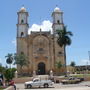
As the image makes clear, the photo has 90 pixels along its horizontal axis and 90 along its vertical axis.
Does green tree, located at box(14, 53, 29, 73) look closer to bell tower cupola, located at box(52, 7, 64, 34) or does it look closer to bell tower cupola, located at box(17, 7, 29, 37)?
bell tower cupola, located at box(17, 7, 29, 37)

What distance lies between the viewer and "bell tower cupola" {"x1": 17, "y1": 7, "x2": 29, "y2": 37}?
2441 inches

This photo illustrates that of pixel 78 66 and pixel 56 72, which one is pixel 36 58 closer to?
pixel 56 72

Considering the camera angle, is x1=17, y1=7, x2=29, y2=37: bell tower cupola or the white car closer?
the white car

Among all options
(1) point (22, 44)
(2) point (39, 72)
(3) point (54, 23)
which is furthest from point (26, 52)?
(3) point (54, 23)

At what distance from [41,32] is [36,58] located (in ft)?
22.7

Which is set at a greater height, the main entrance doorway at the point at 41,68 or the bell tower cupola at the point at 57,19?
the bell tower cupola at the point at 57,19

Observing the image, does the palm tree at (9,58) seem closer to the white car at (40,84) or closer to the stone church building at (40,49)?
the stone church building at (40,49)

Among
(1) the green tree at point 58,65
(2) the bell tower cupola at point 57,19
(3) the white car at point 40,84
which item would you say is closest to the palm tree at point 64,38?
(1) the green tree at point 58,65

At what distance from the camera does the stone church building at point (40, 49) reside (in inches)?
2386

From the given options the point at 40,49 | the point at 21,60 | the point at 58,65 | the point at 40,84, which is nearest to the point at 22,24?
the point at 40,49

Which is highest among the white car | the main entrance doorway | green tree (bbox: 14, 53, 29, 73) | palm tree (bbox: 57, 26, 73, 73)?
palm tree (bbox: 57, 26, 73, 73)

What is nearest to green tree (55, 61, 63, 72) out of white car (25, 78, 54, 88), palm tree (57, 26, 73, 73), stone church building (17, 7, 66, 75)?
stone church building (17, 7, 66, 75)

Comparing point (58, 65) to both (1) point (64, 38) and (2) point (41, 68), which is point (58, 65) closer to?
(2) point (41, 68)

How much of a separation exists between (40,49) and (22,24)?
8.16 metres
